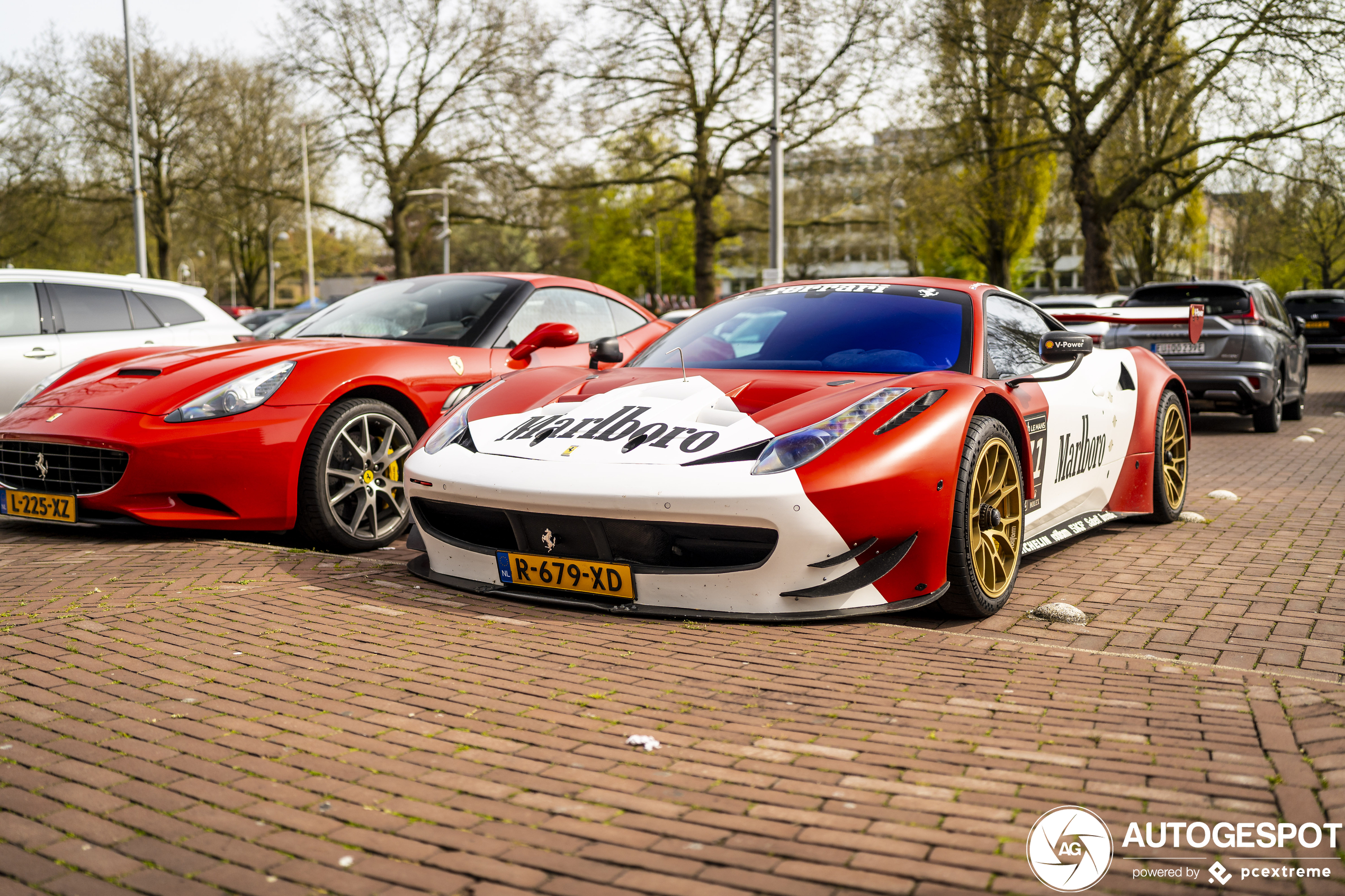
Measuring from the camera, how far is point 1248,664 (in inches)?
146

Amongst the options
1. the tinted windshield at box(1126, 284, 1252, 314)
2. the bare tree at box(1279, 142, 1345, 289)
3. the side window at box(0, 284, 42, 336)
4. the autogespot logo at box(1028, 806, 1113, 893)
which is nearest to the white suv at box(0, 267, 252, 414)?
the side window at box(0, 284, 42, 336)

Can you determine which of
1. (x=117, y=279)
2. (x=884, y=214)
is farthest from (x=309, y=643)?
(x=884, y=214)

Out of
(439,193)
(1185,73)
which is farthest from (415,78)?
(1185,73)

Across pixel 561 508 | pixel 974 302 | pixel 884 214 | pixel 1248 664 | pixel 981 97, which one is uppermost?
pixel 981 97

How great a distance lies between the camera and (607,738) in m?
2.92

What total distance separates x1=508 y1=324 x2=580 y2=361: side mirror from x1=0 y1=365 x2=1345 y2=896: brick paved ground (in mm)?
1770

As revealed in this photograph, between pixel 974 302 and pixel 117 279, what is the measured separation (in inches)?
285

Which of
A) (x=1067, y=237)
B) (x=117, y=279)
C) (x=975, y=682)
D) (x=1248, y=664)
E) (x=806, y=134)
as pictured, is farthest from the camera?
(x=1067, y=237)

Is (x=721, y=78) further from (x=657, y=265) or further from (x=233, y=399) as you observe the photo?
(x=657, y=265)

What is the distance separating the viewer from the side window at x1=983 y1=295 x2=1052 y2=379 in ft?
16.1

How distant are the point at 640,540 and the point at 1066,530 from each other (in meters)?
2.41

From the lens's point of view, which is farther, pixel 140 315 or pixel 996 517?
pixel 140 315

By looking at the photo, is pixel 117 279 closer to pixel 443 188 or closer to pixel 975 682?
pixel 975 682

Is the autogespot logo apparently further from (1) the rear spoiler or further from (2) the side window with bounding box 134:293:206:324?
(2) the side window with bounding box 134:293:206:324
